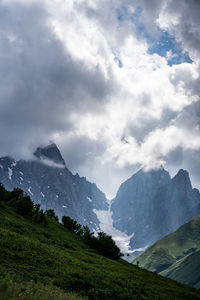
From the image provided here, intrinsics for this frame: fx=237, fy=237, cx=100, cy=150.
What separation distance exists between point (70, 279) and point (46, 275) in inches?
76.4

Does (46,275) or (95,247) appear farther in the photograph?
(95,247)

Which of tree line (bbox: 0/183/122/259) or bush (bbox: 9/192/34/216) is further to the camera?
tree line (bbox: 0/183/122/259)

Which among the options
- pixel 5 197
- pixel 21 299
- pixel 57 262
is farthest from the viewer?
pixel 5 197

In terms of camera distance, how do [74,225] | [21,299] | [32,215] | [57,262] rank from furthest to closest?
[74,225], [32,215], [57,262], [21,299]

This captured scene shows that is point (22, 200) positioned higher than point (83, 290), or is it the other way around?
point (22, 200)

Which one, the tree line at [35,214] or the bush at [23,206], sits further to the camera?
the tree line at [35,214]

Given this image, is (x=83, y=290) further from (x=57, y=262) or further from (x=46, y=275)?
(x=57, y=262)

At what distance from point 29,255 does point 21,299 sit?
40.9 ft

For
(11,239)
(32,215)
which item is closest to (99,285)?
(11,239)

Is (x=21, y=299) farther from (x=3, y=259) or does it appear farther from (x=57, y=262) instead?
(x=57, y=262)

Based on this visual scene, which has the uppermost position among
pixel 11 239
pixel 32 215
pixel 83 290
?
pixel 32 215

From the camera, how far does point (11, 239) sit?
23562 mm

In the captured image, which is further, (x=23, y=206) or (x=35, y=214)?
(x=35, y=214)

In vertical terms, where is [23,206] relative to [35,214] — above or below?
above
